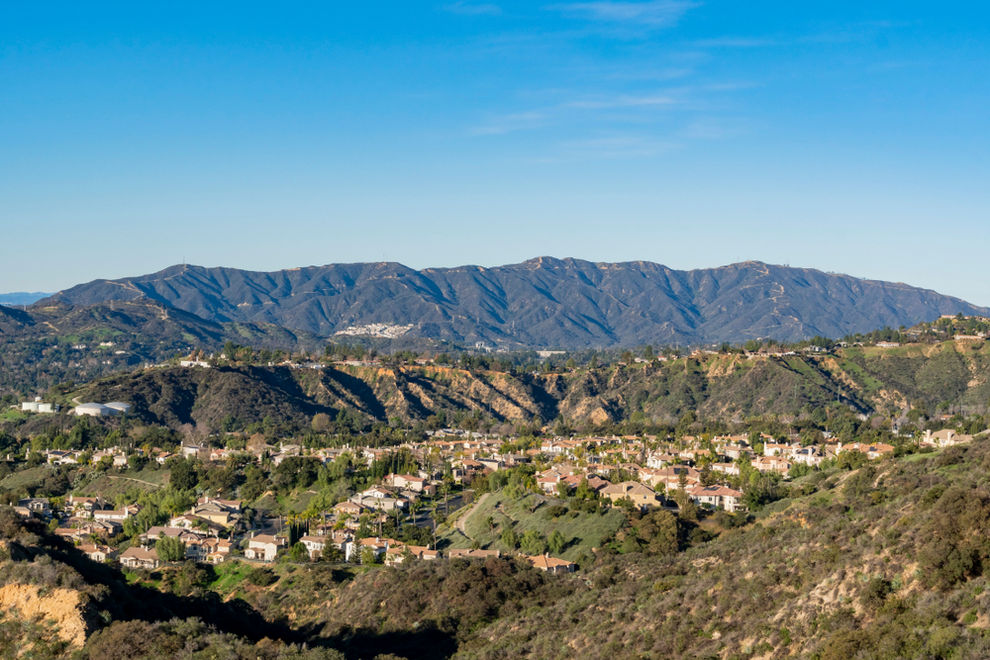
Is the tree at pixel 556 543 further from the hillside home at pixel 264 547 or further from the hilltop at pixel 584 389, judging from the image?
the hilltop at pixel 584 389

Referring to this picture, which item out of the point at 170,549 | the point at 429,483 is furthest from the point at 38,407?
the point at 170,549

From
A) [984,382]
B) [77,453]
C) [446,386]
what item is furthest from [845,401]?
[77,453]

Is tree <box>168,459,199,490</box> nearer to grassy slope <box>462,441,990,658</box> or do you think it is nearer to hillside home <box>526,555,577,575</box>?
hillside home <box>526,555,577,575</box>

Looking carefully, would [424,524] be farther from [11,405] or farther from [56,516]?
[11,405]

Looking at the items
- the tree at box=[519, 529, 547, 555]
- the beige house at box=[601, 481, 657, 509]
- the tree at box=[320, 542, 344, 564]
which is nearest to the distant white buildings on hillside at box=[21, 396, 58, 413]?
the tree at box=[320, 542, 344, 564]

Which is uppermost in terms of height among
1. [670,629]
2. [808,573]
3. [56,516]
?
[808,573]

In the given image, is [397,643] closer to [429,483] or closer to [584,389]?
[429,483]
